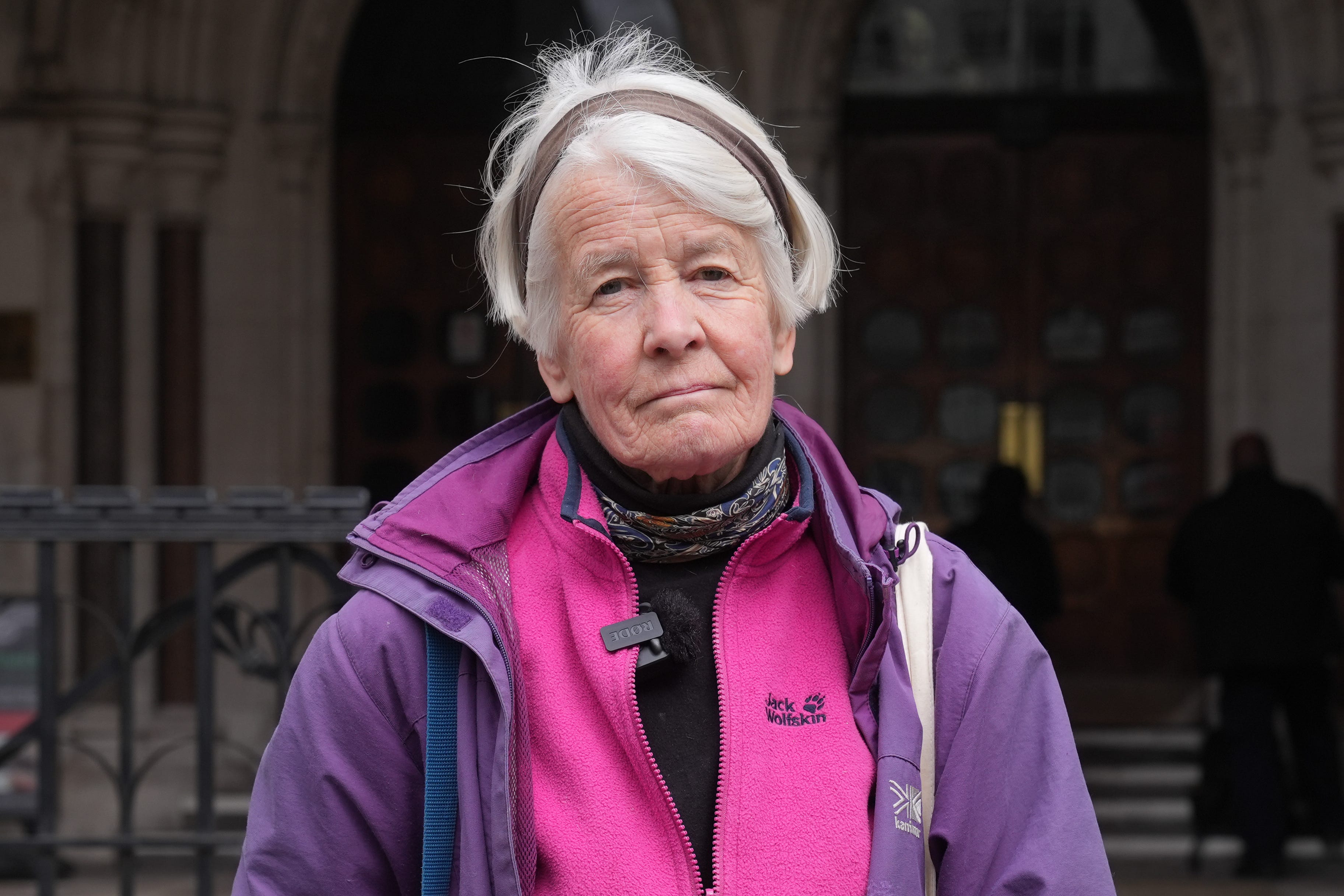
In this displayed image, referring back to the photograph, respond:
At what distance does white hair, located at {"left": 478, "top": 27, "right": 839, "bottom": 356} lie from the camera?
4.57ft

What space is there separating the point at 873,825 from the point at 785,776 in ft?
0.29

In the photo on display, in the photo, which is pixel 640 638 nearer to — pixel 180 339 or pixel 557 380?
pixel 557 380

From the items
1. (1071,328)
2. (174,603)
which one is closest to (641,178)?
(174,603)

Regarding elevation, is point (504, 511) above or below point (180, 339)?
below

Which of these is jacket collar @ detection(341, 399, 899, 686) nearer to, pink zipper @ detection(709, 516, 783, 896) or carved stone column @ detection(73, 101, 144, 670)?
pink zipper @ detection(709, 516, 783, 896)

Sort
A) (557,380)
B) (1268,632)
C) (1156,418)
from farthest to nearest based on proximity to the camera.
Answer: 1. (1156,418)
2. (1268,632)
3. (557,380)

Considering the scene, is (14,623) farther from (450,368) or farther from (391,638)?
(391,638)

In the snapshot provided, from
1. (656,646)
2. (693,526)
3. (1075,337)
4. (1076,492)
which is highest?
(1075,337)

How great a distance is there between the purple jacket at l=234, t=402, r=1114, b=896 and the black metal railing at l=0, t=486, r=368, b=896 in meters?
1.74

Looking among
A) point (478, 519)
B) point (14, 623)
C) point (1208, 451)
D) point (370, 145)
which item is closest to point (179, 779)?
point (14, 623)

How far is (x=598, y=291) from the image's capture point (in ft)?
4.64

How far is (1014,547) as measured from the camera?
6.11 metres

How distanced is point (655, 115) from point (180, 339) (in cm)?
563

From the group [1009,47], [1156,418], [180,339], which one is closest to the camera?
[180,339]
